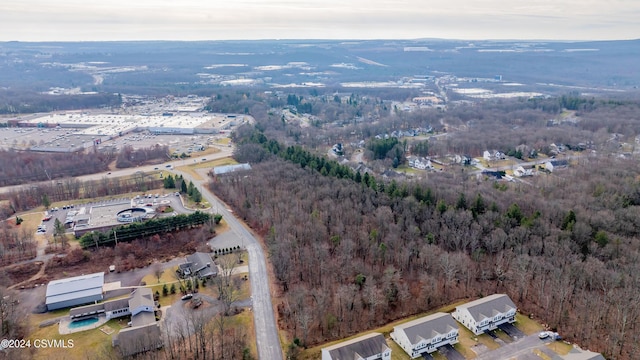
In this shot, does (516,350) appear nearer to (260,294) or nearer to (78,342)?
(260,294)

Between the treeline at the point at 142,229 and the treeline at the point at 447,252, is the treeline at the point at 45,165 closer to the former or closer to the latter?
the treeline at the point at 142,229

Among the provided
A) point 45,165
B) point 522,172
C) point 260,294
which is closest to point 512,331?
point 260,294

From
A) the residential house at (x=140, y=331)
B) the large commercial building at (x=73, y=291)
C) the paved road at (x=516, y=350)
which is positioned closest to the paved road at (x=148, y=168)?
the large commercial building at (x=73, y=291)

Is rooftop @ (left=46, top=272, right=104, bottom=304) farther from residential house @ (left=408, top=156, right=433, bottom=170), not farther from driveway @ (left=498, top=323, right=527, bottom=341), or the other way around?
residential house @ (left=408, top=156, right=433, bottom=170)

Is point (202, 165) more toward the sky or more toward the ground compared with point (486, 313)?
more toward the sky

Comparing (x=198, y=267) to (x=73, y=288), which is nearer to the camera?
(x=73, y=288)

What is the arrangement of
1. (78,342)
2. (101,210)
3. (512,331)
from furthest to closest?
(101,210), (512,331), (78,342)

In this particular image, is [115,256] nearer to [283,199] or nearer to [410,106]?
[283,199]

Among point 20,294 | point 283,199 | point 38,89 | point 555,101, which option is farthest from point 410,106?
point 38,89
